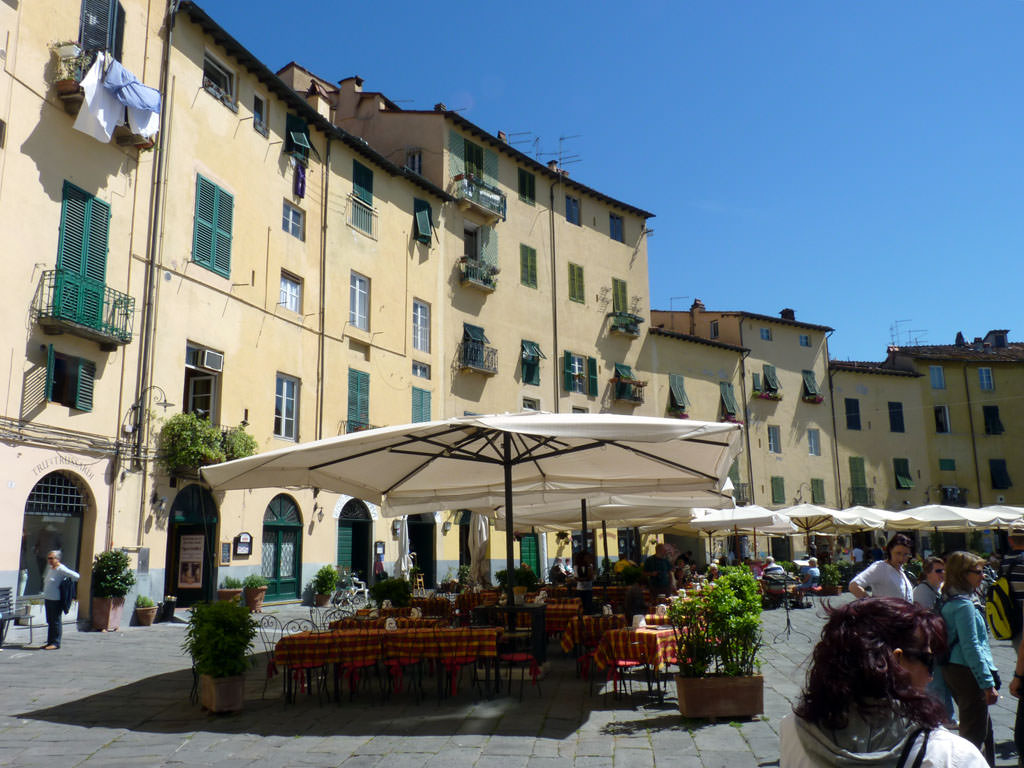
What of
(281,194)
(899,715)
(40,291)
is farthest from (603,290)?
(899,715)

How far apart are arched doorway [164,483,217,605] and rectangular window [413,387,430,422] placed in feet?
25.7

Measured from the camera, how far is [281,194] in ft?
70.0

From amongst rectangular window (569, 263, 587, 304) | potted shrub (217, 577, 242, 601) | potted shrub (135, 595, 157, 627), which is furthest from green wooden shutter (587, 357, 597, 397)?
potted shrub (135, 595, 157, 627)

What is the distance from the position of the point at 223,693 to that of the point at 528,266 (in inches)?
942

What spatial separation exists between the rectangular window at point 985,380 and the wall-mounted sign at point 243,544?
38.5m

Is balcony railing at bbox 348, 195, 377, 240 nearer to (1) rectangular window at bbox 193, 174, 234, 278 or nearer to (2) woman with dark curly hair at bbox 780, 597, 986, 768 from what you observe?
(1) rectangular window at bbox 193, 174, 234, 278

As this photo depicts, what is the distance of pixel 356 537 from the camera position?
904 inches

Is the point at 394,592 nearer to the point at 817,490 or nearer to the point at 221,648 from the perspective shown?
the point at 221,648

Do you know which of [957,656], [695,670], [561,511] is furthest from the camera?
[561,511]

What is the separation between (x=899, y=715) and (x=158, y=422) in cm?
1686

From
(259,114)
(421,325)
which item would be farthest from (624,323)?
(259,114)

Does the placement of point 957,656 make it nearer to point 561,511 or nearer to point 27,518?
point 561,511

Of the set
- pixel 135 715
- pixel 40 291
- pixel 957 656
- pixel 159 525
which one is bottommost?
pixel 135 715

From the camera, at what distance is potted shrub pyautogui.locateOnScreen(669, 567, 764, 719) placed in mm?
6953
